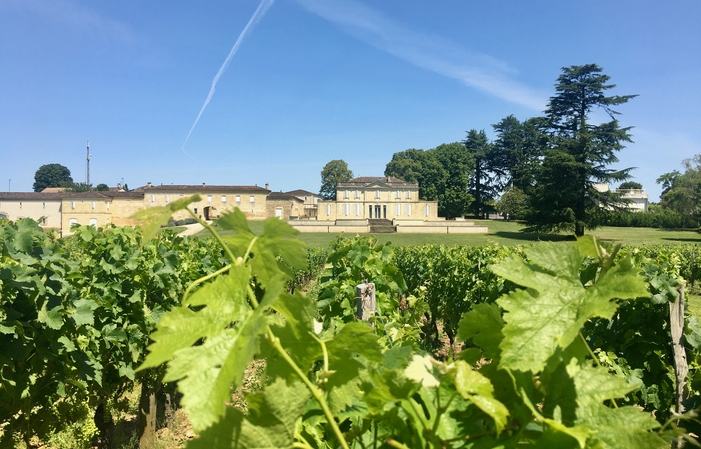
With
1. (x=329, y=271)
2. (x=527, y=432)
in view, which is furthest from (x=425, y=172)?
(x=527, y=432)

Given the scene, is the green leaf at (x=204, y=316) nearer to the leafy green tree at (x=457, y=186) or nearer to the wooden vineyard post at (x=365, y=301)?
the wooden vineyard post at (x=365, y=301)

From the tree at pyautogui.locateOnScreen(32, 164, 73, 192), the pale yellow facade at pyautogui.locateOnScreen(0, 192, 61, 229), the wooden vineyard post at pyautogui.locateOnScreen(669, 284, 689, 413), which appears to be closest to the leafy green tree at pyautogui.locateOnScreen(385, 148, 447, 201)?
the pale yellow facade at pyautogui.locateOnScreen(0, 192, 61, 229)

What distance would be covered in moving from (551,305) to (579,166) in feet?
131

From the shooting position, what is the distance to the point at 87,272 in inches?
196

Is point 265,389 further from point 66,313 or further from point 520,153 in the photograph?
point 520,153

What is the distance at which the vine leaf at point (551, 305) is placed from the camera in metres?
0.61

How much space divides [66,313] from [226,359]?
11.0 ft

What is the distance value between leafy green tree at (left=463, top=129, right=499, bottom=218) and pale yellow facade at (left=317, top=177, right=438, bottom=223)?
1330 cm

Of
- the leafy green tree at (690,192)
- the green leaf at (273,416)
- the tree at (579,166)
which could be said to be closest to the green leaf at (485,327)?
the green leaf at (273,416)

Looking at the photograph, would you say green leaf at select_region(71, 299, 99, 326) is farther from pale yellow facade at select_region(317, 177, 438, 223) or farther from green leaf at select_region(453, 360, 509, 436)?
pale yellow facade at select_region(317, 177, 438, 223)

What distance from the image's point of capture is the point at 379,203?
5800 cm

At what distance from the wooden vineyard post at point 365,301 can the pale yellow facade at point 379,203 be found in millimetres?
53359

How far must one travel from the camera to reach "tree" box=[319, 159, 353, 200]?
Answer: 7619 centimetres

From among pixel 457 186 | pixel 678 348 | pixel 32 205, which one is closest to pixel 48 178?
pixel 32 205
